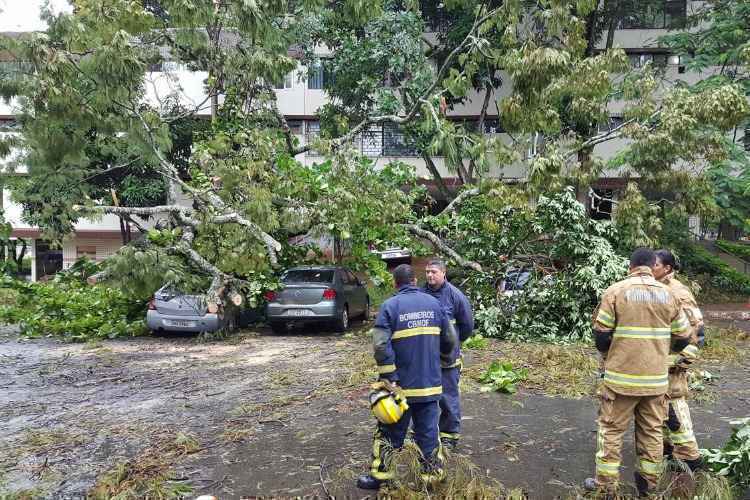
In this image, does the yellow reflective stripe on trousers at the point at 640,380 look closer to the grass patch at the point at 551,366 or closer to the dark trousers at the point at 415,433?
the dark trousers at the point at 415,433

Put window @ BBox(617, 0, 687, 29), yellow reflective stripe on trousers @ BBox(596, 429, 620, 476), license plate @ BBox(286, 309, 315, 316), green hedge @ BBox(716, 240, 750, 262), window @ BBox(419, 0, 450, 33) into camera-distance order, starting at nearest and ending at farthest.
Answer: yellow reflective stripe on trousers @ BBox(596, 429, 620, 476) → license plate @ BBox(286, 309, 315, 316) → window @ BBox(617, 0, 687, 29) → window @ BBox(419, 0, 450, 33) → green hedge @ BBox(716, 240, 750, 262)

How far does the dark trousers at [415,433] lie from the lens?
14.2 feet

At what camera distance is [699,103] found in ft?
34.7

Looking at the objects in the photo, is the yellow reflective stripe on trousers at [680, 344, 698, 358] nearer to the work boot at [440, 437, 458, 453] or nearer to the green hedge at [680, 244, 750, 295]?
the work boot at [440, 437, 458, 453]

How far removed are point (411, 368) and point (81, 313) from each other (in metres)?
10.6

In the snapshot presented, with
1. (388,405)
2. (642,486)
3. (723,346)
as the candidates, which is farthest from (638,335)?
(723,346)

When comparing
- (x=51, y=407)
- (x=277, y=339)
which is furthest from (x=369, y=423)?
(x=277, y=339)

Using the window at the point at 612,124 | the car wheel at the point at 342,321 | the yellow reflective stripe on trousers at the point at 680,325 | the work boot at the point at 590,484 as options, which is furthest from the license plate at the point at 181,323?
the window at the point at 612,124

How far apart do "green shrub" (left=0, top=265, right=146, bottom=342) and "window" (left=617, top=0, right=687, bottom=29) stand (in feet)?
52.4

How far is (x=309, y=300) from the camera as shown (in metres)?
12.1

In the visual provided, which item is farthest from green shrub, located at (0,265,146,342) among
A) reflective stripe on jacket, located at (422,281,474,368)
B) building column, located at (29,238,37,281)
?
building column, located at (29,238,37,281)

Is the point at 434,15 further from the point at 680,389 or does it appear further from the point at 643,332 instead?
the point at 643,332

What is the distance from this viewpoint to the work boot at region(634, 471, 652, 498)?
412cm

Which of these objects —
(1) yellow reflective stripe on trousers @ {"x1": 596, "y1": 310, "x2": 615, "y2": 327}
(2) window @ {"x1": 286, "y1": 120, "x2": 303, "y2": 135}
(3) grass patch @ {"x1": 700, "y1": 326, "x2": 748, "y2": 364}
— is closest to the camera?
(1) yellow reflective stripe on trousers @ {"x1": 596, "y1": 310, "x2": 615, "y2": 327}
